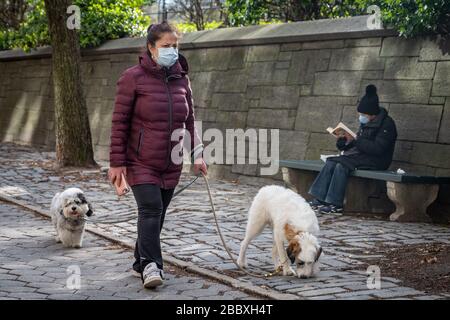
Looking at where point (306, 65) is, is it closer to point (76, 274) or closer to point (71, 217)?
point (71, 217)

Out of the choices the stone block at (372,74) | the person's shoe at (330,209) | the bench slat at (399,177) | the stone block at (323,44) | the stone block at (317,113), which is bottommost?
the person's shoe at (330,209)

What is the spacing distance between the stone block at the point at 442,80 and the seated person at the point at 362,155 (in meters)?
0.73

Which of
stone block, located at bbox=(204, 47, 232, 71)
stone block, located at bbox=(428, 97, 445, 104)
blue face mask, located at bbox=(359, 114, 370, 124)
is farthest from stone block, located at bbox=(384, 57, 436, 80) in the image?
stone block, located at bbox=(204, 47, 232, 71)

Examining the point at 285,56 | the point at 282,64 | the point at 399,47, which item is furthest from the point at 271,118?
the point at 399,47

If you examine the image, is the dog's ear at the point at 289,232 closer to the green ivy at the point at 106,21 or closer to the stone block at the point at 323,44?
the stone block at the point at 323,44

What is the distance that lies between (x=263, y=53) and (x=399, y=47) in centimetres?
307

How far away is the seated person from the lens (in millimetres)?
A: 10352

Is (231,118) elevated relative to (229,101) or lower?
lower

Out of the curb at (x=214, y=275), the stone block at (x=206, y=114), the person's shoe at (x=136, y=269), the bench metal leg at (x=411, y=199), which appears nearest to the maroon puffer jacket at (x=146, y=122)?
the person's shoe at (x=136, y=269)

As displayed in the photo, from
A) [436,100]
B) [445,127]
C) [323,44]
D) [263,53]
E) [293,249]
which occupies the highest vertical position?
[323,44]

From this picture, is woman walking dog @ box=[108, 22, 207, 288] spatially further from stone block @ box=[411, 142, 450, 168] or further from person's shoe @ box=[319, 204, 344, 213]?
stone block @ box=[411, 142, 450, 168]

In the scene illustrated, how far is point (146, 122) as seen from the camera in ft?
20.7

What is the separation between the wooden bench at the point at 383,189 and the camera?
9898mm
